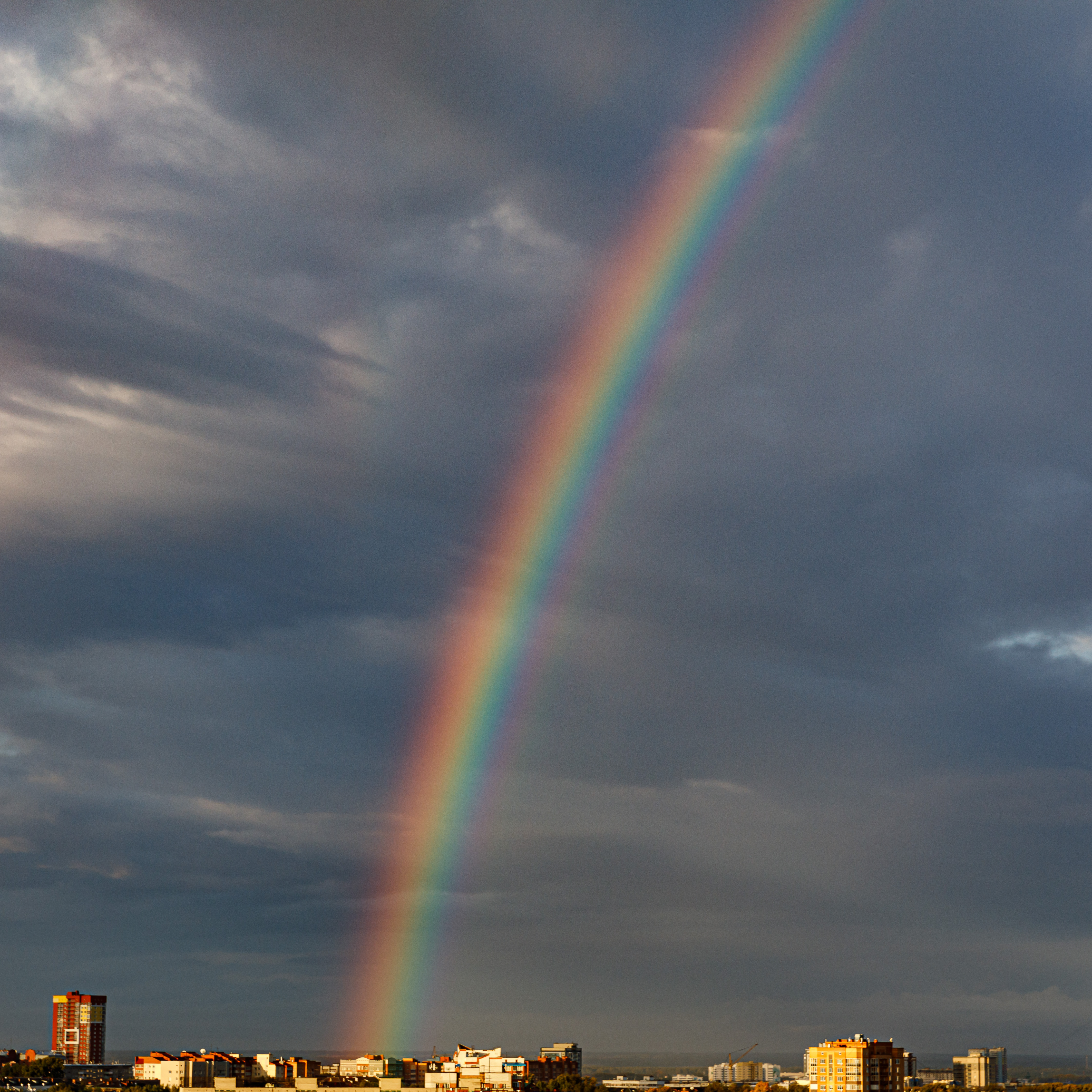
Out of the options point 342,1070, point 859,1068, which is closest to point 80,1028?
point 342,1070

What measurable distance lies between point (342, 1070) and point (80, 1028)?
31350 mm

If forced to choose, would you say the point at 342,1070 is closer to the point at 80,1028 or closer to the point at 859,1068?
the point at 80,1028

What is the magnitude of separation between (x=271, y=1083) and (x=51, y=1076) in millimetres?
24034

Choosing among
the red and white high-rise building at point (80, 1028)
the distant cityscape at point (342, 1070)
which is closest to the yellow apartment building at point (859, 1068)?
the distant cityscape at point (342, 1070)

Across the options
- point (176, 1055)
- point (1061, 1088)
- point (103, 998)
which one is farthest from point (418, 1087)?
point (1061, 1088)

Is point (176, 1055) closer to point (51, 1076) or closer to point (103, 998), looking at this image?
point (103, 998)

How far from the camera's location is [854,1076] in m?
134

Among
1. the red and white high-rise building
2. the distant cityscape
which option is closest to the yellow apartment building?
the distant cityscape

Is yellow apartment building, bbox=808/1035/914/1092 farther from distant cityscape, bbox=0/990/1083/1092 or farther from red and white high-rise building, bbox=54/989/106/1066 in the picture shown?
red and white high-rise building, bbox=54/989/106/1066

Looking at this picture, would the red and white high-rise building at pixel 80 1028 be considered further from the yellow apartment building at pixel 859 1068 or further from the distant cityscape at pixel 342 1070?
the yellow apartment building at pixel 859 1068

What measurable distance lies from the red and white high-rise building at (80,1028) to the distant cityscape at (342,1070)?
105mm

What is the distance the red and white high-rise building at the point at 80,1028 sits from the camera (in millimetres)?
161625

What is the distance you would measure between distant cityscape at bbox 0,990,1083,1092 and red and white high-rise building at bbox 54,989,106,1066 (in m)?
0.11

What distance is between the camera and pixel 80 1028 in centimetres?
16238
